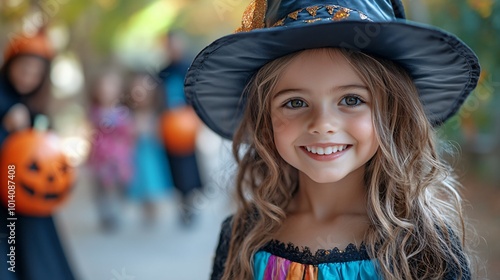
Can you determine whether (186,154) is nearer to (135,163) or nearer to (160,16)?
(135,163)

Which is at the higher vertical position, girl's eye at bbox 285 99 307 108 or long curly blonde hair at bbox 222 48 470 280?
girl's eye at bbox 285 99 307 108

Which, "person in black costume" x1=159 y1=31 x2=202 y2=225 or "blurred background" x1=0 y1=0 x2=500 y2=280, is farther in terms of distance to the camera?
"person in black costume" x1=159 y1=31 x2=202 y2=225

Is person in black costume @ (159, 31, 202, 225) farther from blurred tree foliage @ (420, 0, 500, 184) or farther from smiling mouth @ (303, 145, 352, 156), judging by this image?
smiling mouth @ (303, 145, 352, 156)

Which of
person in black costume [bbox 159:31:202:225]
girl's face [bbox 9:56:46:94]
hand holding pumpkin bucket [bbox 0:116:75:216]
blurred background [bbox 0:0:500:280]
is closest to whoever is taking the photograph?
hand holding pumpkin bucket [bbox 0:116:75:216]

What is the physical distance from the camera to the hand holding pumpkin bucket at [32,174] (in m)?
2.59

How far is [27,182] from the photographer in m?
2.61

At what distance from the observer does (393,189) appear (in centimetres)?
145

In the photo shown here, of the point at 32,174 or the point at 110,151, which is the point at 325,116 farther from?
the point at 110,151

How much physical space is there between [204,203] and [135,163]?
2.32ft

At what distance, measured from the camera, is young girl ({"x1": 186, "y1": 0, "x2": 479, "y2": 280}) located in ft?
4.40

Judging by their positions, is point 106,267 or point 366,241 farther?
point 106,267

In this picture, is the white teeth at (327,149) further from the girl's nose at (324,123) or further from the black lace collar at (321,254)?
the black lace collar at (321,254)

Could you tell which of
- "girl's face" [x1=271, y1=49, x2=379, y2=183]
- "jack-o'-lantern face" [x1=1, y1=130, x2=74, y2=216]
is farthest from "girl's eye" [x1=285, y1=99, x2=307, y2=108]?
"jack-o'-lantern face" [x1=1, y1=130, x2=74, y2=216]

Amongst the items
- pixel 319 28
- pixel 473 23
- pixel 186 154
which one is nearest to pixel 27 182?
pixel 319 28
